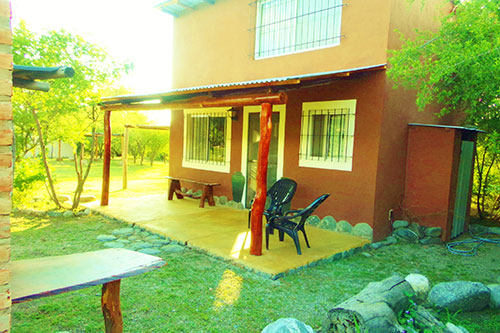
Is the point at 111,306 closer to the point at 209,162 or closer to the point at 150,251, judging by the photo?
the point at 150,251

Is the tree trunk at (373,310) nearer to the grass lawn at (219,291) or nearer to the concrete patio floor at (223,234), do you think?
the grass lawn at (219,291)

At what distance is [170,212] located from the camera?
7.63 metres

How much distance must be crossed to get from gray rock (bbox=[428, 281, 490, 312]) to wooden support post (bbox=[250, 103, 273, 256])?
2.19 meters

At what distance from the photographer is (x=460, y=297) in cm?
369

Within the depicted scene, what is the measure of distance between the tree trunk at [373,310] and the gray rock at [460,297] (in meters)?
0.64

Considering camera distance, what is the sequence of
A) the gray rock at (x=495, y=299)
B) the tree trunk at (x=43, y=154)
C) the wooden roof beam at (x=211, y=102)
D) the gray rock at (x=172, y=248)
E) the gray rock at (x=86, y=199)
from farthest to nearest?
the gray rock at (x=86, y=199) → the tree trunk at (x=43, y=154) → the gray rock at (x=172, y=248) → the wooden roof beam at (x=211, y=102) → the gray rock at (x=495, y=299)

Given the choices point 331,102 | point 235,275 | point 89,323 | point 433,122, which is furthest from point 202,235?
point 433,122

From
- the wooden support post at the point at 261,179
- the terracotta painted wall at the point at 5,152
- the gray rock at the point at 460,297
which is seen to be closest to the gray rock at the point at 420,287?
the gray rock at the point at 460,297

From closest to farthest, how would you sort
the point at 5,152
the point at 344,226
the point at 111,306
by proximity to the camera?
the point at 5,152 → the point at 111,306 → the point at 344,226

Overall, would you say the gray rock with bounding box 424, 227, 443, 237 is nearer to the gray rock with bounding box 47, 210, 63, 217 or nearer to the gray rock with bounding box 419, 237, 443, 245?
the gray rock with bounding box 419, 237, 443, 245

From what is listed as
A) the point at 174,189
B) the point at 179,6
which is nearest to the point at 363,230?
the point at 174,189

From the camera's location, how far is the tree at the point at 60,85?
6512 mm

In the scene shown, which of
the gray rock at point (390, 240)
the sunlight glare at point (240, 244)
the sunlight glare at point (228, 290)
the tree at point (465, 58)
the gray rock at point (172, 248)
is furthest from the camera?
the gray rock at point (390, 240)

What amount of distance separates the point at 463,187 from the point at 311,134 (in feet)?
10.5
